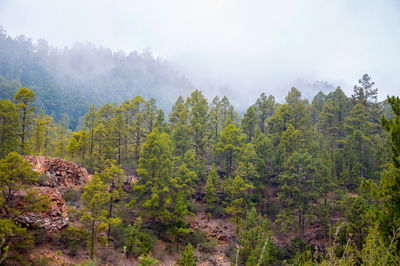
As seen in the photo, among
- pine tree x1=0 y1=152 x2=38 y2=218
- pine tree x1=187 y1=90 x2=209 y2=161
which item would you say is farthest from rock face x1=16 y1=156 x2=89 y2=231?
pine tree x1=187 y1=90 x2=209 y2=161

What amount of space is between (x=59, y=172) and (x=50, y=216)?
5.72m

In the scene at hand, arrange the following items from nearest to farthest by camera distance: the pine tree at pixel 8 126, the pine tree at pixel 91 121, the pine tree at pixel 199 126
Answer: the pine tree at pixel 8 126 → the pine tree at pixel 91 121 → the pine tree at pixel 199 126

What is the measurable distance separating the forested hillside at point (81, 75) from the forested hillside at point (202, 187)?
90.8 meters

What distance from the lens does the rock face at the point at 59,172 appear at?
22.3m

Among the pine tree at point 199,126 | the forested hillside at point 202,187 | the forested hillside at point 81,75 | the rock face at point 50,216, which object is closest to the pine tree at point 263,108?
the forested hillside at point 202,187

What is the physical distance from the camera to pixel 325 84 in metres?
150

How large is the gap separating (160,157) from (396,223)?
19217 mm

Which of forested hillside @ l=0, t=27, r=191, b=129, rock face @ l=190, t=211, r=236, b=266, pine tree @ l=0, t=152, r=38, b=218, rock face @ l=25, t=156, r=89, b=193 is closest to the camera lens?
pine tree @ l=0, t=152, r=38, b=218

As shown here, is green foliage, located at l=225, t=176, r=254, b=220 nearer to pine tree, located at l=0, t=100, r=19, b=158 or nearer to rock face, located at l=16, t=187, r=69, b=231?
rock face, located at l=16, t=187, r=69, b=231

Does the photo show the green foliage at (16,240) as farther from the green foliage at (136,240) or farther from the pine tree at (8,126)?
the pine tree at (8,126)

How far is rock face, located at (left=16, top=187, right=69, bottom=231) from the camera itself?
58.8 ft

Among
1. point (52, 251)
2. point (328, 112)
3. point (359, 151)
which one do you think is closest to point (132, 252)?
point (52, 251)

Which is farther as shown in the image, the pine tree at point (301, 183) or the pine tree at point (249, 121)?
the pine tree at point (249, 121)

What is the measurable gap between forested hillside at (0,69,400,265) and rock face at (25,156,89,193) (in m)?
0.29
